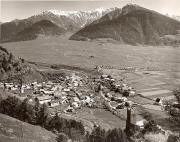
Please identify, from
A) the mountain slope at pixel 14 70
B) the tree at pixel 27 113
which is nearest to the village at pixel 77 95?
the mountain slope at pixel 14 70

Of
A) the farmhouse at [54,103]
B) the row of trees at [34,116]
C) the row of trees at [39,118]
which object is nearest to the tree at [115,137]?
the row of trees at [39,118]

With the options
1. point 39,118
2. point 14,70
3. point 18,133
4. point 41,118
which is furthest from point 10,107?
point 14,70

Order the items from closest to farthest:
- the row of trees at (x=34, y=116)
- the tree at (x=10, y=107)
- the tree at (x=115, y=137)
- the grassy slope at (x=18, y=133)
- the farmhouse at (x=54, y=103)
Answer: the grassy slope at (x=18, y=133)
the tree at (x=115, y=137)
the row of trees at (x=34, y=116)
the tree at (x=10, y=107)
the farmhouse at (x=54, y=103)

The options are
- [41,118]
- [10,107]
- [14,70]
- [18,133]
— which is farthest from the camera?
[14,70]

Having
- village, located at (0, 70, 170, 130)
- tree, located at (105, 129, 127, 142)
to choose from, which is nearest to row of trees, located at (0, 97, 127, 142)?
tree, located at (105, 129, 127, 142)

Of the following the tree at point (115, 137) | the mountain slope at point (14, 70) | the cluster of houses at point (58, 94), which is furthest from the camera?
the mountain slope at point (14, 70)

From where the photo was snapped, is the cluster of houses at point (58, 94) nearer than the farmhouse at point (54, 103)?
No

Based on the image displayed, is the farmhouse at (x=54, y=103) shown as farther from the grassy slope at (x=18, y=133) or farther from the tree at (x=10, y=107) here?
the grassy slope at (x=18, y=133)

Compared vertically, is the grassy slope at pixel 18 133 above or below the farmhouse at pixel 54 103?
above

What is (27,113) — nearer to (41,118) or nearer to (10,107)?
(41,118)

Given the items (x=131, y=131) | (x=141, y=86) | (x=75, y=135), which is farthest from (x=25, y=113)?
(x=141, y=86)

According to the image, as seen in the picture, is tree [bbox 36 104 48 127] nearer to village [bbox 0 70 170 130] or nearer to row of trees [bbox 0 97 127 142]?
row of trees [bbox 0 97 127 142]

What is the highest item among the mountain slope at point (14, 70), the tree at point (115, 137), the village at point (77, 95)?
the tree at point (115, 137)
